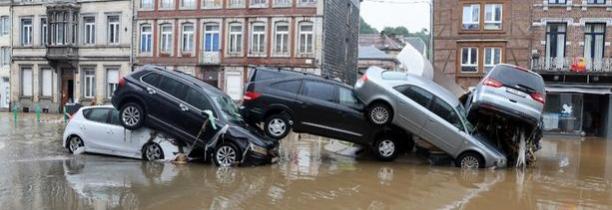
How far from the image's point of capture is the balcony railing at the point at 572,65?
27.5 m

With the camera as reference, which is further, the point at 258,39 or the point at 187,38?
the point at 187,38

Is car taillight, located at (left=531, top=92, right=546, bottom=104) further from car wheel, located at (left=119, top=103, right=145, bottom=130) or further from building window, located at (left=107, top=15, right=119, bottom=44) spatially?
building window, located at (left=107, top=15, right=119, bottom=44)

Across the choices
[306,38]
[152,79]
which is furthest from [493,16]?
[152,79]

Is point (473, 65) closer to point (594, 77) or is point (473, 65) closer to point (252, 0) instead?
point (594, 77)

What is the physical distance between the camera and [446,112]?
12.6 meters

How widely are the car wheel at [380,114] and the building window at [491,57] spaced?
714 inches

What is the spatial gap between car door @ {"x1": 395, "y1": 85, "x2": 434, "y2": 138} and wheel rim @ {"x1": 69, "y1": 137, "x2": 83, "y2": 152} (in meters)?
7.06

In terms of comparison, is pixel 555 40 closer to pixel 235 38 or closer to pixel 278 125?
pixel 235 38

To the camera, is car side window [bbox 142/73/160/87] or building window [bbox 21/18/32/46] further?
building window [bbox 21/18/32/46]

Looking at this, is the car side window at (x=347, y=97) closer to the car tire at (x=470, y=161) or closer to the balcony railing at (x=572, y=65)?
the car tire at (x=470, y=161)

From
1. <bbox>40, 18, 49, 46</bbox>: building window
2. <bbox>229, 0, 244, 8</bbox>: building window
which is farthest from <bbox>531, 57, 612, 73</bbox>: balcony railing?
<bbox>40, 18, 49, 46</bbox>: building window

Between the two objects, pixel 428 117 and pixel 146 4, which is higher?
pixel 146 4

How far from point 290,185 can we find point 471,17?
22174 millimetres

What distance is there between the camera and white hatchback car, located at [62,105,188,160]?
1223 cm
